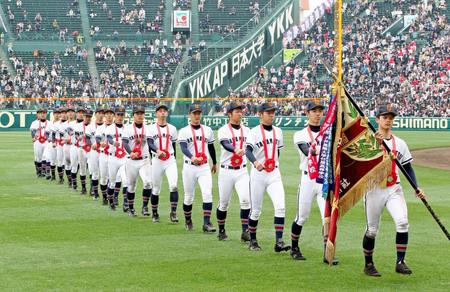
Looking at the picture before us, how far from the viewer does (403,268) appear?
11.5 m

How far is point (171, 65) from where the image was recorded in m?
61.4

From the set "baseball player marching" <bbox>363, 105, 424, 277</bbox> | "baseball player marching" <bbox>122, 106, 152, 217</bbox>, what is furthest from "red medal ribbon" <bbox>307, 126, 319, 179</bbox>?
"baseball player marching" <bbox>122, 106, 152, 217</bbox>

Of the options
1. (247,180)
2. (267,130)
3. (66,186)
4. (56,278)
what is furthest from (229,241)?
(66,186)

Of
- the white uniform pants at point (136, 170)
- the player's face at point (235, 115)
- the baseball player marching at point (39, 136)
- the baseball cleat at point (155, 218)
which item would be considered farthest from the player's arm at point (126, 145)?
the baseball player marching at point (39, 136)

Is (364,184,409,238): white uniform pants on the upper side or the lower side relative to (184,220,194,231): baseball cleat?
upper

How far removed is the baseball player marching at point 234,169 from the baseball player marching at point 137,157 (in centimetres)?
388

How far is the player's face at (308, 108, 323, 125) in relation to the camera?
1312 centimetres

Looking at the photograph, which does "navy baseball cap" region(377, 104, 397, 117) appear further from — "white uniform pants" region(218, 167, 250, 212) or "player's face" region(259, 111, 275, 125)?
"white uniform pants" region(218, 167, 250, 212)

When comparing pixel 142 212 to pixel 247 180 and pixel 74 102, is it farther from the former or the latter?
pixel 74 102

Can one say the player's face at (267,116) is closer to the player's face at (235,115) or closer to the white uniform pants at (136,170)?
the player's face at (235,115)

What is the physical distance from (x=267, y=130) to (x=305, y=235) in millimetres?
2396

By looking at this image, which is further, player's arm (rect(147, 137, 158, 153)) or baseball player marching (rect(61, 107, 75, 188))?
baseball player marching (rect(61, 107, 75, 188))

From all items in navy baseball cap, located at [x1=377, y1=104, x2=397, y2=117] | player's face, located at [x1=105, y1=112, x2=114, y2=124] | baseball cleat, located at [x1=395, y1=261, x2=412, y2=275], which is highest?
navy baseball cap, located at [x1=377, y1=104, x2=397, y2=117]

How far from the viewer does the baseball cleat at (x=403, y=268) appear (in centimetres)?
1147
